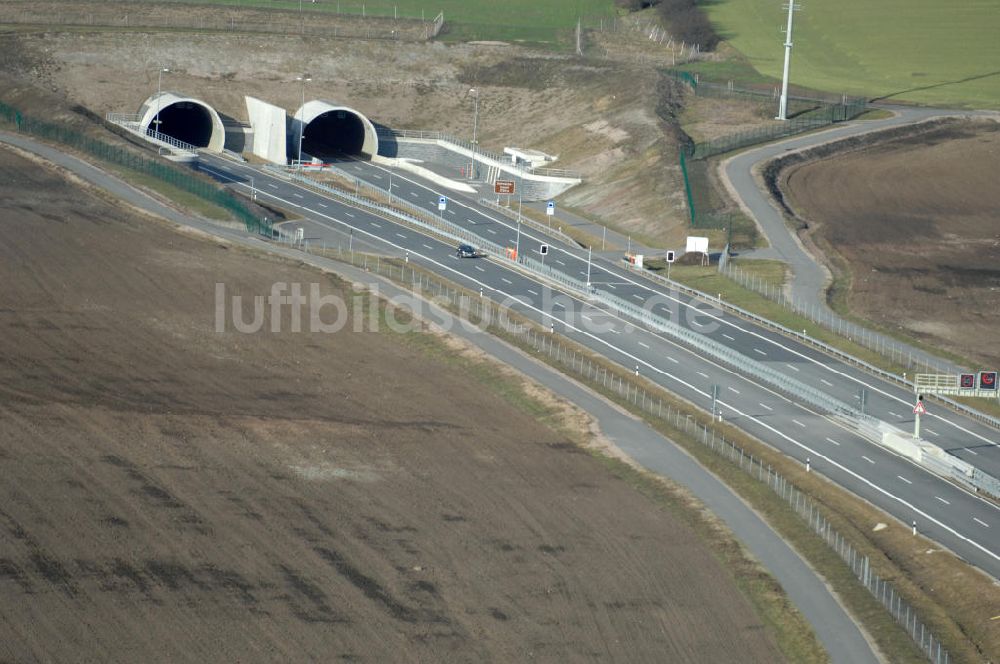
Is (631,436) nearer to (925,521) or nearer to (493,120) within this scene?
(925,521)

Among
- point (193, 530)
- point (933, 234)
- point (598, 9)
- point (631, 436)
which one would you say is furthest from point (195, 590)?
point (598, 9)

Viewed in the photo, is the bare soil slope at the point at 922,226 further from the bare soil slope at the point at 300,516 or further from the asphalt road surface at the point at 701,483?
the bare soil slope at the point at 300,516

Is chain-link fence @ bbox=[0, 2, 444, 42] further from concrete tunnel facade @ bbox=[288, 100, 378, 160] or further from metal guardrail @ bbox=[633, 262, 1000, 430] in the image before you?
metal guardrail @ bbox=[633, 262, 1000, 430]

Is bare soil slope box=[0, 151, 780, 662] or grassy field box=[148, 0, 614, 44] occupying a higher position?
grassy field box=[148, 0, 614, 44]

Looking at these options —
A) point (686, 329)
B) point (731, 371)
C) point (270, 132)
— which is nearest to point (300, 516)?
point (731, 371)

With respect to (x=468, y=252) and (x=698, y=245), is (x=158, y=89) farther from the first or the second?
(x=698, y=245)

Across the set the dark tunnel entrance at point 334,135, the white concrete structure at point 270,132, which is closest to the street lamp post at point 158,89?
the white concrete structure at point 270,132

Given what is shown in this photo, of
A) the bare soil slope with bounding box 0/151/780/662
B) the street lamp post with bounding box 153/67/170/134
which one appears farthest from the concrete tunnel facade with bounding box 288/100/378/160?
the bare soil slope with bounding box 0/151/780/662

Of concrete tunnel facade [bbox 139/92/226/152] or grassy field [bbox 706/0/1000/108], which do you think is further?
grassy field [bbox 706/0/1000/108]
